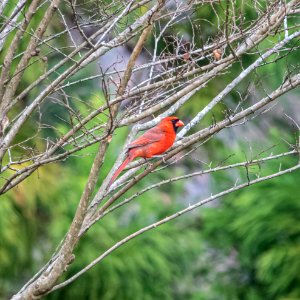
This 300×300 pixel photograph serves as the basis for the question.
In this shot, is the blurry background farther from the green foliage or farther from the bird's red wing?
the bird's red wing

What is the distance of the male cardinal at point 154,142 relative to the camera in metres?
6.21

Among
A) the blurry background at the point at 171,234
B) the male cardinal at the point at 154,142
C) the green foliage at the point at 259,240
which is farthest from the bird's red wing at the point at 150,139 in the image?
the green foliage at the point at 259,240

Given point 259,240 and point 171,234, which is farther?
point 259,240

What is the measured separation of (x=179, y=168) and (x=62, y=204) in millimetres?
2096

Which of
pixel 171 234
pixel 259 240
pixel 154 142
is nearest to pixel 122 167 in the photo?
pixel 154 142

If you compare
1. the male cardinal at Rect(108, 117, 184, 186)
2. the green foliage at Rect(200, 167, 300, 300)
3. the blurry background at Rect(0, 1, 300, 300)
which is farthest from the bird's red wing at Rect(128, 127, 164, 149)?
the green foliage at Rect(200, 167, 300, 300)

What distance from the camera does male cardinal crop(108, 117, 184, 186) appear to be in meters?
6.21

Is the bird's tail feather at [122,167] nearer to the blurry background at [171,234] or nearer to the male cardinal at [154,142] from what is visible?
the male cardinal at [154,142]

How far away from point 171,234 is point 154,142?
415cm

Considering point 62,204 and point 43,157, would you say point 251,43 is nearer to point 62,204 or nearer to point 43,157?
point 43,157

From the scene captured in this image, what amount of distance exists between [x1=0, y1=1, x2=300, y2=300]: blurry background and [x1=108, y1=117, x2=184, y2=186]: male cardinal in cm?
281

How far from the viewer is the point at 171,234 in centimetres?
1048

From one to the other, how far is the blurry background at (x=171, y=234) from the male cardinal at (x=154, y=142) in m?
2.81

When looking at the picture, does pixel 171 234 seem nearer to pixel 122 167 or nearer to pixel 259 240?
pixel 259 240
